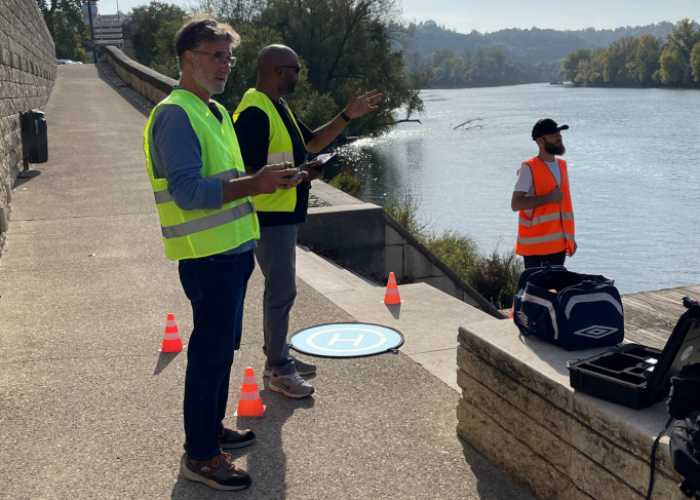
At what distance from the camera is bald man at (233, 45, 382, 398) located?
4250 millimetres

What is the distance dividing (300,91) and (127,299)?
37.3m

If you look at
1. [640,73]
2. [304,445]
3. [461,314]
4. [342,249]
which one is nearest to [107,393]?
[304,445]

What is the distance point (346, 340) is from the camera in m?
5.66

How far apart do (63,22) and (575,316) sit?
92225 mm

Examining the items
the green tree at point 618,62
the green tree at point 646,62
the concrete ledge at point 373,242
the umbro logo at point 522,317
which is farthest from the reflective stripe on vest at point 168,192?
the green tree at point 618,62

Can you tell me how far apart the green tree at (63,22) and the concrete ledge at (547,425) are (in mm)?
83124

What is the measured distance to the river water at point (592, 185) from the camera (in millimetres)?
24531

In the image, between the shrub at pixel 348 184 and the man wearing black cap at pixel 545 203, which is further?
the shrub at pixel 348 184

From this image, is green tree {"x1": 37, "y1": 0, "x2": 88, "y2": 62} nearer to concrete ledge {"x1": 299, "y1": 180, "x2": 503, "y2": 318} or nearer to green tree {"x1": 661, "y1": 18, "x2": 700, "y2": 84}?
concrete ledge {"x1": 299, "y1": 180, "x2": 503, "y2": 318}

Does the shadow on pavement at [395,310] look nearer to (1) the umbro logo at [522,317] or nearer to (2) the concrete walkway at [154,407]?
(2) the concrete walkway at [154,407]

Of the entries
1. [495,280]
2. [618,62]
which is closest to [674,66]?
[618,62]

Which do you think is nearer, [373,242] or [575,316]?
[575,316]

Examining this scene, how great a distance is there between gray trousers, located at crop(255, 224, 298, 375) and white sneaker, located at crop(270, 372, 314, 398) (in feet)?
0.12

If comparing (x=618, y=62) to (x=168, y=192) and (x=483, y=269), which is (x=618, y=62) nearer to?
(x=483, y=269)
